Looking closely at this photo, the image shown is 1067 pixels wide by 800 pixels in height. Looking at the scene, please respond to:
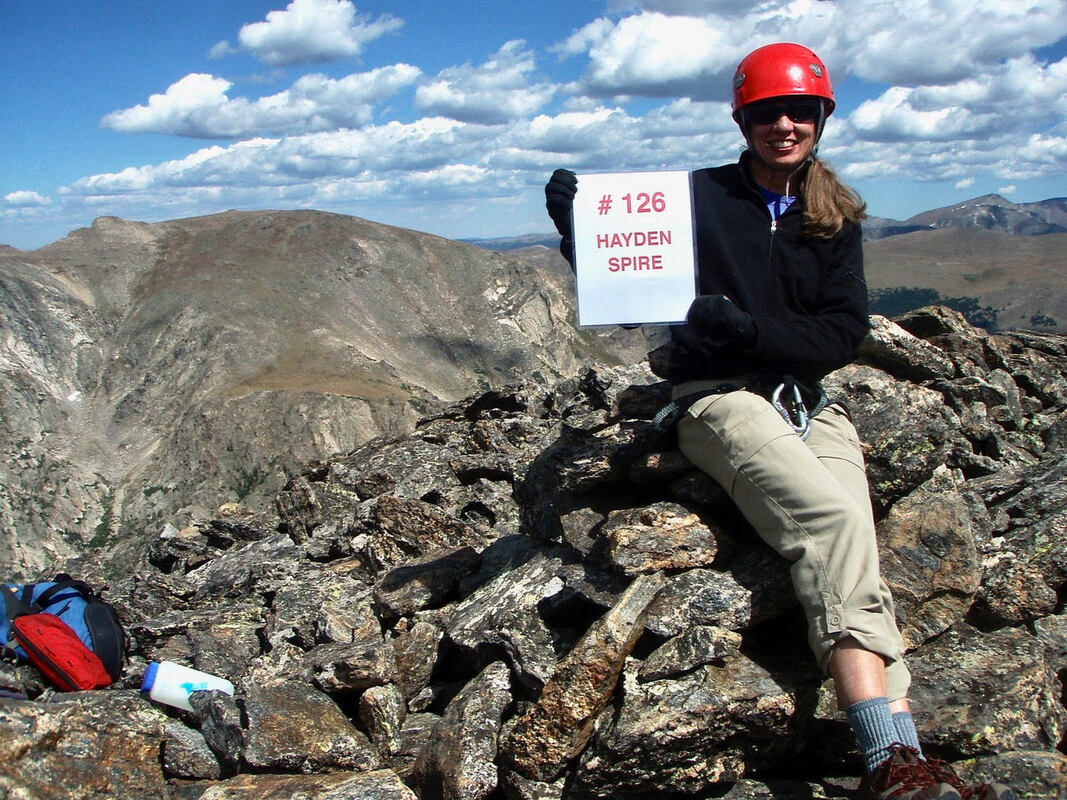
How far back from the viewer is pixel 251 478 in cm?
13875

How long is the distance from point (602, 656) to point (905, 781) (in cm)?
234

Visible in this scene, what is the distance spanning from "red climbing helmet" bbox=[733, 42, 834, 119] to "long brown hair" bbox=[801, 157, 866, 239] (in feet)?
2.20

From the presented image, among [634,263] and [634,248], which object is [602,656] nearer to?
[634,263]

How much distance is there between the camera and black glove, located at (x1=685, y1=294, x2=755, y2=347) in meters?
7.53

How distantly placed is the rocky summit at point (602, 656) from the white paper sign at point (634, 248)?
1374mm

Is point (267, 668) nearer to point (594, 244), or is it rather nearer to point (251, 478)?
point (594, 244)

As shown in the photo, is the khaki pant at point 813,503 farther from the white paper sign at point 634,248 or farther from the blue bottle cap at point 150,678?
the blue bottle cap at point 150,678

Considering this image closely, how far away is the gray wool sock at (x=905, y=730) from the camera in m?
6.06

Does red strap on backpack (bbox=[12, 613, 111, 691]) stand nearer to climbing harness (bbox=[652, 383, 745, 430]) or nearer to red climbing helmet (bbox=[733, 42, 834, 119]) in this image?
climbing harness (bbox=[652, 383, 745, 430])

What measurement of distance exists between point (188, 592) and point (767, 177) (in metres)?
10.3

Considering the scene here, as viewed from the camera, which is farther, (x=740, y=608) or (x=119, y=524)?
(x=119, y=524)

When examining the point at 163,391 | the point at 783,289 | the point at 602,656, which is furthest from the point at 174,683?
the point at 163,391

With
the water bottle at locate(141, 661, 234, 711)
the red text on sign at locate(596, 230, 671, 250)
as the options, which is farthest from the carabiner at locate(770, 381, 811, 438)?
the water bottle at locate(141, 661, 234, 711)

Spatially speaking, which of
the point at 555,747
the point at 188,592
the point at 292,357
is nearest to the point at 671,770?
the point at 555,747
